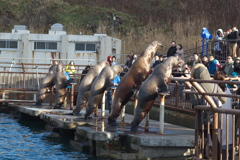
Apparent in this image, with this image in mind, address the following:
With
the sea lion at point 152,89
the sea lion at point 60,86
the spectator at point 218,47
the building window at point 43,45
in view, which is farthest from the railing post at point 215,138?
the building window at point 43,45

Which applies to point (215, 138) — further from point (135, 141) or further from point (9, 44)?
point (9, 44)

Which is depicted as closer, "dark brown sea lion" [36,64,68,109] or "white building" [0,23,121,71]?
"dark brown sea lion" [36,64,68,109]

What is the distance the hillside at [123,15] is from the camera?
4891 cm

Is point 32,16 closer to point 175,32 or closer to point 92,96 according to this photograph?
point 175,32

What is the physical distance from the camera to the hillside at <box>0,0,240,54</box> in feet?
160

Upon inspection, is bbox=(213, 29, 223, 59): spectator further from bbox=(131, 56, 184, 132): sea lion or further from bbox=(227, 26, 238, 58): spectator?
bbox=(131, 56, 184, 132): sea lion

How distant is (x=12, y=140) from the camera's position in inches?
623

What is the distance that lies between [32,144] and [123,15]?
134 feet

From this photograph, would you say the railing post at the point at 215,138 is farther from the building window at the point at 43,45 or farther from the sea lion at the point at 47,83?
the building window at the point at 43,45

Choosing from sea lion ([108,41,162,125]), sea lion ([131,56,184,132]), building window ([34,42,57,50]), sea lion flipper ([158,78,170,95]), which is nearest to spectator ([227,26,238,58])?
sea lion ([108,41,162,125])

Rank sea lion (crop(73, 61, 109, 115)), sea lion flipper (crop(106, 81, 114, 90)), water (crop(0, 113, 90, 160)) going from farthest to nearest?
sea lion (crop(73, 61, 109, 115))
sea lion flipper (crop(106, 81, 114, 90))
water (crop(0, 113, 90, 160))

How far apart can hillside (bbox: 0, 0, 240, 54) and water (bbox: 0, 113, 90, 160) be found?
28305mm

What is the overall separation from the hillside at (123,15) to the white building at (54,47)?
10.4m

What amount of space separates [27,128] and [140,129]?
7.03 m
